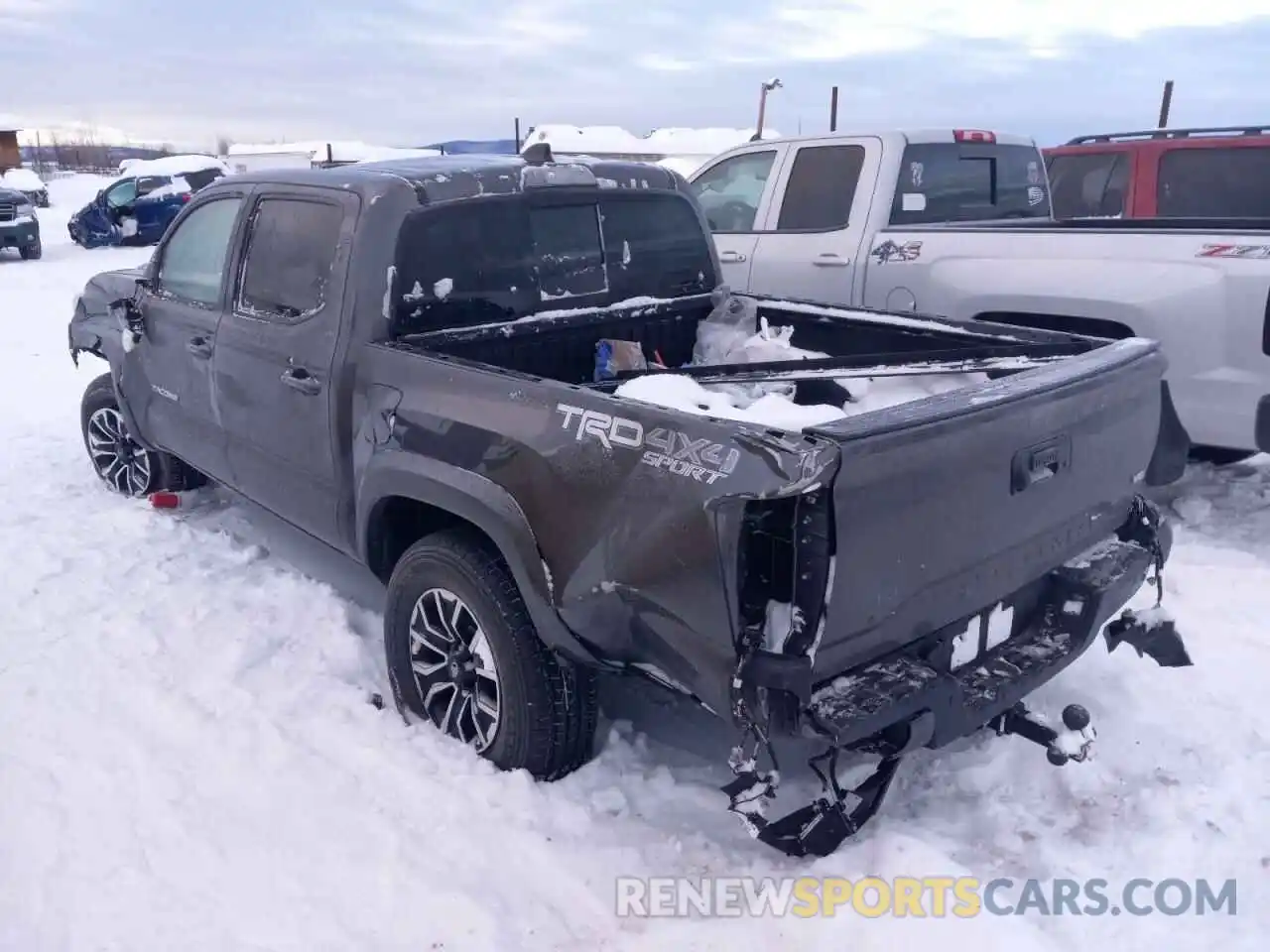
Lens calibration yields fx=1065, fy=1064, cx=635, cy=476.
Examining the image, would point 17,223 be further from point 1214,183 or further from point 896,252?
point 1214,183

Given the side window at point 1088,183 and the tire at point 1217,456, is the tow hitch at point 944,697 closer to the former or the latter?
the tire at point 1217,456

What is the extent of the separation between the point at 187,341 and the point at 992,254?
13.2ft

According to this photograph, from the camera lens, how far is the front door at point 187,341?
14.9ft

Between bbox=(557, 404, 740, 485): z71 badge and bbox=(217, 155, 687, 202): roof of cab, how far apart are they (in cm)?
130

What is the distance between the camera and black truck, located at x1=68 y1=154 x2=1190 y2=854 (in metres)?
2.47

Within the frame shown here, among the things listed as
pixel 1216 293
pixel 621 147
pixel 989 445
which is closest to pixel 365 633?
pixel 989 445

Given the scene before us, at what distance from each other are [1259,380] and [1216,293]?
17.1 inches

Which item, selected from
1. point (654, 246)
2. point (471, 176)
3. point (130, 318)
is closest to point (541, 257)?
point (471, 176)

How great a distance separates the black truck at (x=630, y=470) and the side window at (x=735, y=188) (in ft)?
8.61

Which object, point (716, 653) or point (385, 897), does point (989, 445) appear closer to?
point (716, 653)

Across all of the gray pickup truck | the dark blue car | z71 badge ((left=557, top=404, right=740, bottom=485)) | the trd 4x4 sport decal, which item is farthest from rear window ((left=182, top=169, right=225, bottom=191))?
z71 badge ((left=557, top=404, right=740, bottom=485))

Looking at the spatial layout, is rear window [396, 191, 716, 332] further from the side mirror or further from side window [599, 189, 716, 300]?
the side mirror

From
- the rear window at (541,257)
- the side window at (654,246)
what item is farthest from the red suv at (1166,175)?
the rear window at (541,257)

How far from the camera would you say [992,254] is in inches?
222
